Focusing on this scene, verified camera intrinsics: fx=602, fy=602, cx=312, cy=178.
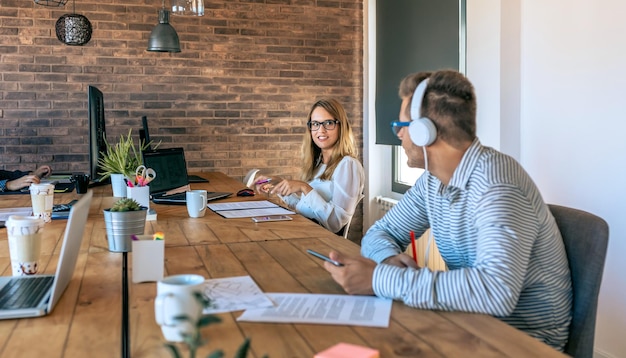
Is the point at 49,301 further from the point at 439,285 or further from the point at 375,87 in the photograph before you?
the point at 375,87

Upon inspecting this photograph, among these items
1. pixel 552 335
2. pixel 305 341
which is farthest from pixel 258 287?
pixel 552 335

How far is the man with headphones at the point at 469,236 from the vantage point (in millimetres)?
1289

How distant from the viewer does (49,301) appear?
4.28ft

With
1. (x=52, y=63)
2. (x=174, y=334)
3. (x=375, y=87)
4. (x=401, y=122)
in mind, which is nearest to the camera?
(x=174, y=334)

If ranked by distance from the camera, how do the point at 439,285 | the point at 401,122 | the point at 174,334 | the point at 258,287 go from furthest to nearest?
the point at 401,122 < the point at 258,287 < the point at 439,285 < the point at 174,334

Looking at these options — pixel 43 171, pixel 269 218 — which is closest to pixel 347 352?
pixel 269 218

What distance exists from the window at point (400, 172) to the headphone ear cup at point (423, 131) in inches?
135

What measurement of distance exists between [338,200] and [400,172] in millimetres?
2289

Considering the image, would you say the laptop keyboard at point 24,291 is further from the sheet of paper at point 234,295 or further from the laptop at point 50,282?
the sheet of paper at point 234,295

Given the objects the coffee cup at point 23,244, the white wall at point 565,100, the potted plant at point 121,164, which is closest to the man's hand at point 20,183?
the potted plant at point 121,164

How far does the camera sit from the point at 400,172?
5141 mm

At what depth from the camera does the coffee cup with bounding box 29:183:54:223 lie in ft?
7.53

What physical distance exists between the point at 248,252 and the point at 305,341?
768 mm

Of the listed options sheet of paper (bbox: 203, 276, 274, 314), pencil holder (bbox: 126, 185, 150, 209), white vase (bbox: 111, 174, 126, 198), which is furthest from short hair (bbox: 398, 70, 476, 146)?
white vase (bbox: 111, 174, 126, 198)
